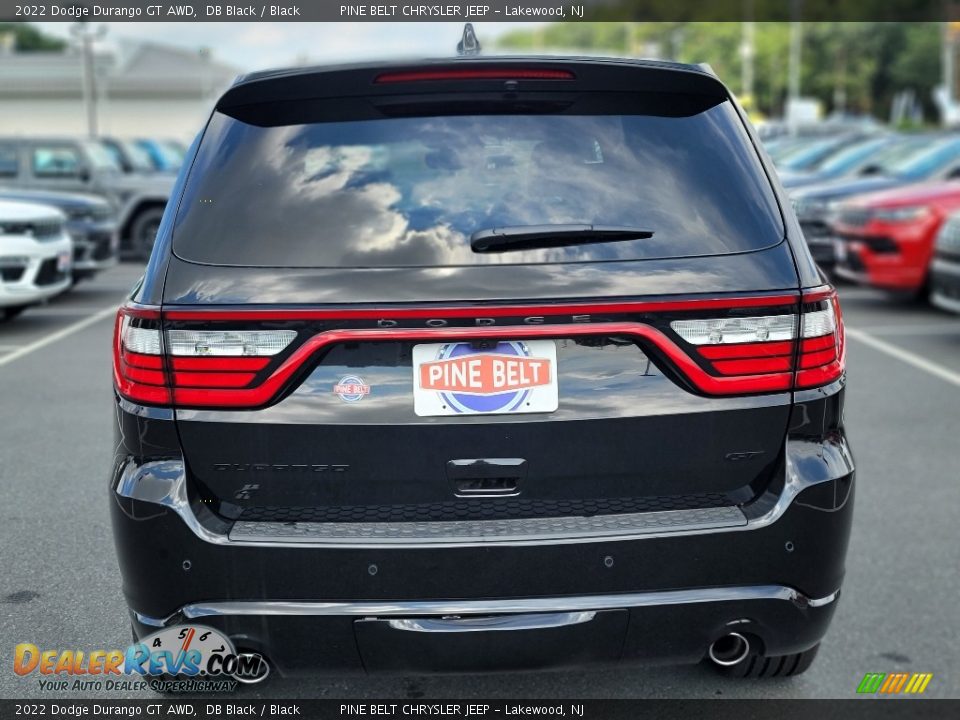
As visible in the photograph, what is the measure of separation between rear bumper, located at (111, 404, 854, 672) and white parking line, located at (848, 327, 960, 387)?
6055 mm

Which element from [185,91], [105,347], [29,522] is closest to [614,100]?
[29,522]

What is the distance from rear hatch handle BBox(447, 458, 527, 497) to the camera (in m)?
2.64

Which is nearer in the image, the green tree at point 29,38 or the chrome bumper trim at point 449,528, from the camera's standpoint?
the chrome bumper trim at point 449,528

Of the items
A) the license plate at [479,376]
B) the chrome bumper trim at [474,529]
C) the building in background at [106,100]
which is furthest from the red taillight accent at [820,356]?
the building in background at [106,100]

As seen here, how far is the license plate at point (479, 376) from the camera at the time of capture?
2.61m

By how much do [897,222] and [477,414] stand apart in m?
9.73

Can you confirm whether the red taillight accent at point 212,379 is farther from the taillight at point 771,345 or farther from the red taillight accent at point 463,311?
the taillight at point 771,345

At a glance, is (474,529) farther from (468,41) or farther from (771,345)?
(468,41)

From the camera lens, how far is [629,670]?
140 inches

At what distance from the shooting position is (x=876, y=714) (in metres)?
3.34

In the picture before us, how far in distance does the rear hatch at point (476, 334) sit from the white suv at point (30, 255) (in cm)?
835

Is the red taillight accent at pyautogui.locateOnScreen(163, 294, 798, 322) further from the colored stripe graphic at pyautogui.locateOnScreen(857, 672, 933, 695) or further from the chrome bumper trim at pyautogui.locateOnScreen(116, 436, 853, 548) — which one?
the colored stripe graphic at pyautogui.locateOnScreen(857, 672, 933, 695)

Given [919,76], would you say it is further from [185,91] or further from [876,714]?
[876,714]

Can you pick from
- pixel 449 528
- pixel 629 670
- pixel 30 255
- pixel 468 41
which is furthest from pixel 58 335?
pixel 449 528
